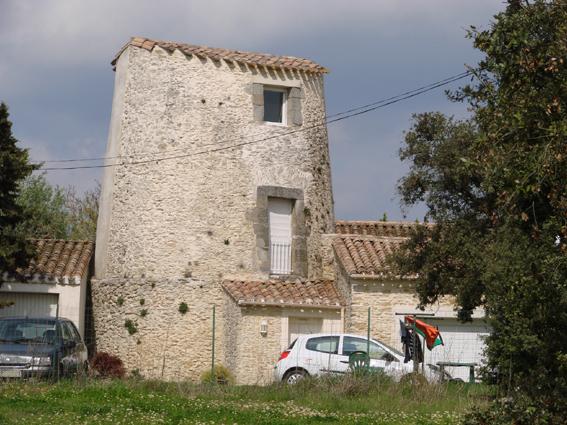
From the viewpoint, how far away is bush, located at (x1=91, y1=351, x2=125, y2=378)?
28.2 meters

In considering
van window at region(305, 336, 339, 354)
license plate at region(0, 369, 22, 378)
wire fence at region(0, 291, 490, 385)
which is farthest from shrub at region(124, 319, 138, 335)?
license plate at region(0, 369, 22, 378)

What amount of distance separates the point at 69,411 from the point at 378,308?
601 inches

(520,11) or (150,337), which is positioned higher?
(520,11)

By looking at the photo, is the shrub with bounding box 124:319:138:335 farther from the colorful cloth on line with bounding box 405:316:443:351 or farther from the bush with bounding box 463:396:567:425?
the bush with bounding box 463:396:567:425

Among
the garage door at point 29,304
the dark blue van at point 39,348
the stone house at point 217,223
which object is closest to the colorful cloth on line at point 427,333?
the stone house at point 217,223

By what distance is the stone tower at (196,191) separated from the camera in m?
30.3

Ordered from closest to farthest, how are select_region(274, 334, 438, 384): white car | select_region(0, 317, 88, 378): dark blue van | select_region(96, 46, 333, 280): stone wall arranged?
select_region(0, 317, 88, 378): dark blue van
select_region(274, 334, 438, 384): white car
select_region(96, 46, 333, 280): stone wall

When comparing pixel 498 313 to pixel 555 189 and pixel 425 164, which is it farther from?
pixel 425 164

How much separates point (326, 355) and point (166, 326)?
300 inches

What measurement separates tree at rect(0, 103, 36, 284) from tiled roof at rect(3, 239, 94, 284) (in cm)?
107

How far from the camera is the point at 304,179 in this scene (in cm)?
3189

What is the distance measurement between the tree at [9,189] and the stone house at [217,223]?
342 centimetres

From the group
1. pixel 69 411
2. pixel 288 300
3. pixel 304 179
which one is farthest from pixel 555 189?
pixel 304 179

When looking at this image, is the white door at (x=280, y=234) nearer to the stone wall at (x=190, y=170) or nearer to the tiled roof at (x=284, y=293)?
the stone wall at (x=190, y=170)
